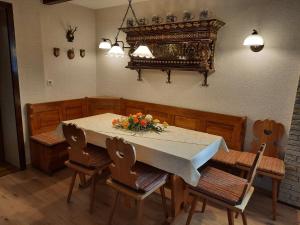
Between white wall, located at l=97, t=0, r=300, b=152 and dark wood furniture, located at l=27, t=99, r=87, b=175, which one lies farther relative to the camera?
dark wood furniture, located at l=27, t=99, r=87, b=175

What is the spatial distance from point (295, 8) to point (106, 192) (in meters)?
2.93

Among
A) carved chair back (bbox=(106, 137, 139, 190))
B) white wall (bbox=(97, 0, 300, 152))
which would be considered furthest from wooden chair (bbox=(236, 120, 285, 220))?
carved chair back (bbox=(106, 137, 139, 190))

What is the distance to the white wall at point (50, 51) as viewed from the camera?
3080mm

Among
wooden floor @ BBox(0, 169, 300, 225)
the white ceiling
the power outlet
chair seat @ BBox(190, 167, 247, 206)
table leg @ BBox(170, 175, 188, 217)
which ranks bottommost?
wooden floor @ BBox(0, 169, 300, 225)

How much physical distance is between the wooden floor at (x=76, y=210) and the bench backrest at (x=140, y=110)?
78 centimetres

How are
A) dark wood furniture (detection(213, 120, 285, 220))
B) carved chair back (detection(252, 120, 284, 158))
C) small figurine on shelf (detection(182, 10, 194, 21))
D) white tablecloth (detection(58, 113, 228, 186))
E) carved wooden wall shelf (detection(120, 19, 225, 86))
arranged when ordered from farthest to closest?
small figurine on shelf (detection(182, 10, 194, 21))
carved wooden wall shelf (detection(120, 19, 225, 86))
carved chair back (detection(252, 120, 284, 158))
dark wood furniture (detection(213, 120, 285, 220))
white tablecloth (detection(58, 113, 228, 186))

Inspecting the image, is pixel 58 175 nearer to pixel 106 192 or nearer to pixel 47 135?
pixel 47 135

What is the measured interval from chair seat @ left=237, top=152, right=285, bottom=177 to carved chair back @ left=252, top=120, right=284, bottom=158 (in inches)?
4.3

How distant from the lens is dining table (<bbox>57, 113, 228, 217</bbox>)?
189cm

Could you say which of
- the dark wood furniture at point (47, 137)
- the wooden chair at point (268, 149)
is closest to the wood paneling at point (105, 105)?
the dark wood furniture at point (47, 137)

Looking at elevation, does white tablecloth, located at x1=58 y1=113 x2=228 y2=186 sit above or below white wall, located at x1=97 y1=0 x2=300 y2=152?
below

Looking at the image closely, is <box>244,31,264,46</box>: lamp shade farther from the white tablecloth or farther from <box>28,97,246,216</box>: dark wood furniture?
the white tablecloth

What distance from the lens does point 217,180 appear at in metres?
2.01

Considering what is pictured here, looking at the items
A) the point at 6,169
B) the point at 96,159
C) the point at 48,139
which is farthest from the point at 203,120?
the point at 6,169
